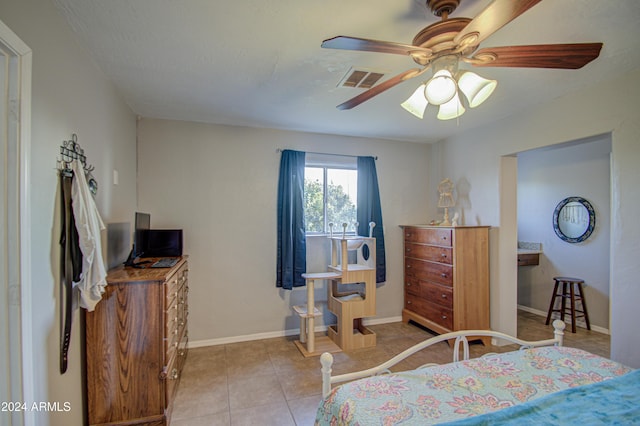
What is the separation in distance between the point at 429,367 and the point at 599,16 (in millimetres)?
2089

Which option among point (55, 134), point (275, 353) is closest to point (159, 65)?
point (55, 134)

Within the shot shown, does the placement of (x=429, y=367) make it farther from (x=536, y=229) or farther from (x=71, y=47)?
(x=536, y=229)

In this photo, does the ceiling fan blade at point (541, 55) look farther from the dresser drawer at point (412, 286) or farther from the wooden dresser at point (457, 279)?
the dresser drawer at point (412, 286)

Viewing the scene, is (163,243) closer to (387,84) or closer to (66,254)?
(66,254)

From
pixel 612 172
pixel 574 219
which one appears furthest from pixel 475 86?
pixel 574 219

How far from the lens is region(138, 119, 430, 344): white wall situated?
3.34 meters

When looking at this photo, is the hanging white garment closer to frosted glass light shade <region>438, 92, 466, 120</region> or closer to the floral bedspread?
the floral bedspread

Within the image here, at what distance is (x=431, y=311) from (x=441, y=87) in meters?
2.90

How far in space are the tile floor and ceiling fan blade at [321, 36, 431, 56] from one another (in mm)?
2327

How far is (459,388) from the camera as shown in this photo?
4.55ft

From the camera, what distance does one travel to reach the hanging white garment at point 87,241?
1693mm

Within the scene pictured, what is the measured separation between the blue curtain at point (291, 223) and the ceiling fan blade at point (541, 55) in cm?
244

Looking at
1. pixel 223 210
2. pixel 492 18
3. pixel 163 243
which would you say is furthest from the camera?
pixel 223 210

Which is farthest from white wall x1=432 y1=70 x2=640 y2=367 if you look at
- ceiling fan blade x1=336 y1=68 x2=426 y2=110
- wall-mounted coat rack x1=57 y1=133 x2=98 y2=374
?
wall-mounted coat rack x1=57 y1=133 x2=98 y2=374
